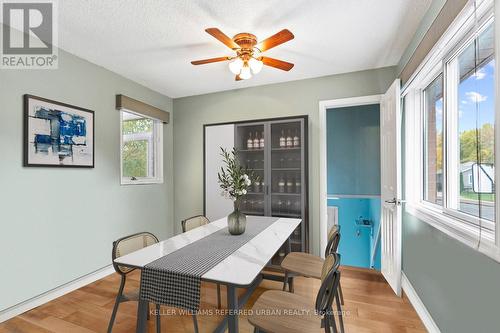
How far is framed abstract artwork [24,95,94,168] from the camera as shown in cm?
220

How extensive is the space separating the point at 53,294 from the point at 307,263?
2478 mm

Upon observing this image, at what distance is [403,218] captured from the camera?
99.7 inches

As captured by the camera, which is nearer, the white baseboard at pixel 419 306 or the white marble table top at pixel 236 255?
the white marble table top at pixel 236 255

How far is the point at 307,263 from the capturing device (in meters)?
2.07

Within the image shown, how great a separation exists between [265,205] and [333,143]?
1.66 metres

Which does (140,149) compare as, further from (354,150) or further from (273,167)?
(354,150)

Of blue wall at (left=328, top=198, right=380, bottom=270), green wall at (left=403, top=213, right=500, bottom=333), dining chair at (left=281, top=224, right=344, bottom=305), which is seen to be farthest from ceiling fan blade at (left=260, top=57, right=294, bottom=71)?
blue wall at (left=328, top=198, right=380, bottom=270)

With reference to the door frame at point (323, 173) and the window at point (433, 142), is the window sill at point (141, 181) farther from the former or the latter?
the window at point (433, 142)

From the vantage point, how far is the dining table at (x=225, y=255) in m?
1.21

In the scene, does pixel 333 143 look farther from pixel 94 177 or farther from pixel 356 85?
pixel 94 177

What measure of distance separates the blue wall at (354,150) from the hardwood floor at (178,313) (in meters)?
1.54

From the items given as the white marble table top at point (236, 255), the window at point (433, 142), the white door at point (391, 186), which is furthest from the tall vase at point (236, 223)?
the window at point (433, 142)

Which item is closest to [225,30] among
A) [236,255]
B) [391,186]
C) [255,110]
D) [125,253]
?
[255,110]

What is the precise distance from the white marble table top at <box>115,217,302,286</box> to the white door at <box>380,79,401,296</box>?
1.09 meters
